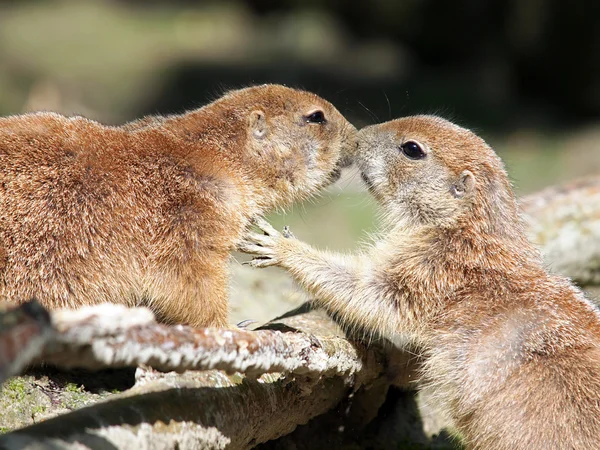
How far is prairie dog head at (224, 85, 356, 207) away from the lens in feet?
19.6

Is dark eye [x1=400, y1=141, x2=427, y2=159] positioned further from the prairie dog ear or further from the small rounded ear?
the prairie dog ear

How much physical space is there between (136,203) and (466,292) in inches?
96.5

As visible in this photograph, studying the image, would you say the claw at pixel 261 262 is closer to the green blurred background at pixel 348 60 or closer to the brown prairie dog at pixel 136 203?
the brown prairie dog at pixel 136 203

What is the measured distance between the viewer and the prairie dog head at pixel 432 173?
20.0ft

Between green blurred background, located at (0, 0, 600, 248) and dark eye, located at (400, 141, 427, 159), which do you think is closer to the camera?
dark eye, located at (400, 141, 427, 159)

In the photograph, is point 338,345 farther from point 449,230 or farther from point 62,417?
point 62,417

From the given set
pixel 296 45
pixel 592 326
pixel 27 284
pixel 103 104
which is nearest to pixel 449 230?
pixel 592 326

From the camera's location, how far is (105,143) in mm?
5266

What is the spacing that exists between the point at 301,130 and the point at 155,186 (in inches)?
59.1

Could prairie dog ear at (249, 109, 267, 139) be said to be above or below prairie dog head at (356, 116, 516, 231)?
above

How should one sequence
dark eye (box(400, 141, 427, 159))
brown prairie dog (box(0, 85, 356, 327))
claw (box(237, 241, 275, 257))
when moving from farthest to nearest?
dark eye (box(400, 141, 427, 159)), claw (box(237, 241, 275, 257)), brown prairie dog (box(0, 85, 356, 327))

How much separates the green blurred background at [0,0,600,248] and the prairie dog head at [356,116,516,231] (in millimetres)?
9612

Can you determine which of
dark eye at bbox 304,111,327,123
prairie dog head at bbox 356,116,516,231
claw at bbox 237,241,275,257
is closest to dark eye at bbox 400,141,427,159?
prairie dog head at bbox 356,116,516,231

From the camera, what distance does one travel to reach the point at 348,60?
22.8 meters
